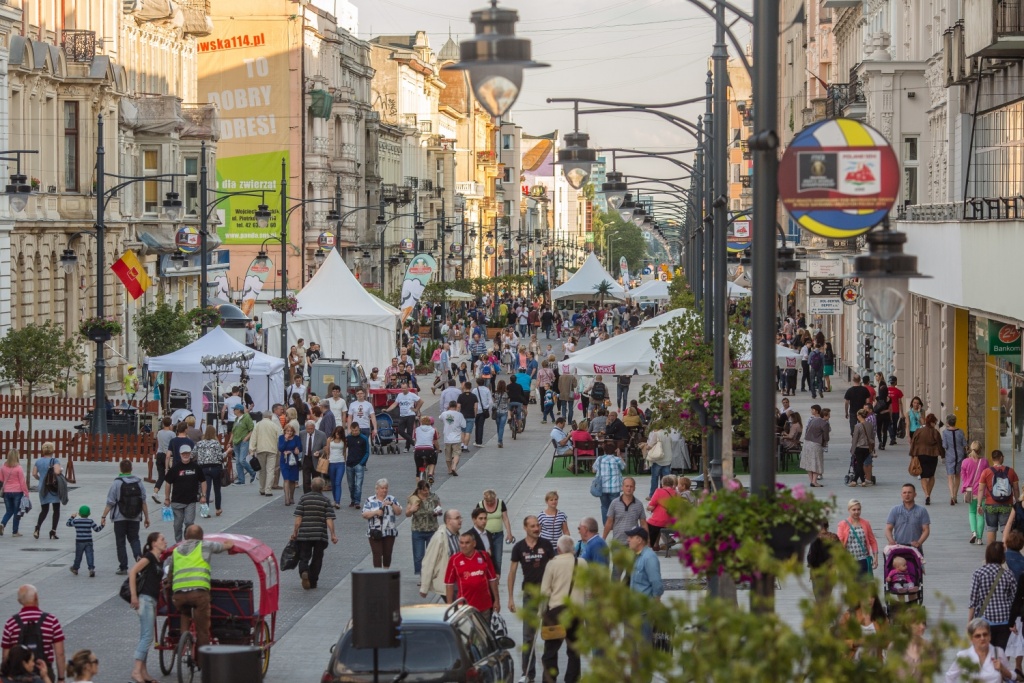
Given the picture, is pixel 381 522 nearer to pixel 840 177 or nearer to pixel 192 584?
pixel 192 584

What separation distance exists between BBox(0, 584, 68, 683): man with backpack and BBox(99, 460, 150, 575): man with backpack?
6215mm

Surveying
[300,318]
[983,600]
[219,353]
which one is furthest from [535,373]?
[983,600]

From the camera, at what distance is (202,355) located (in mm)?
35188

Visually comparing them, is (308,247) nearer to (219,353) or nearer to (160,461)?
(219,353)

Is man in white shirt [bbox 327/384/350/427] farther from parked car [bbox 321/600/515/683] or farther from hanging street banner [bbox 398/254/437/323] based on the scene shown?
hanging street banner [bbox 398/254/437/323]

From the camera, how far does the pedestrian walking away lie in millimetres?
19312

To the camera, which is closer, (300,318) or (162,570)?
(162,570)

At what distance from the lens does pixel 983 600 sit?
14.4 m

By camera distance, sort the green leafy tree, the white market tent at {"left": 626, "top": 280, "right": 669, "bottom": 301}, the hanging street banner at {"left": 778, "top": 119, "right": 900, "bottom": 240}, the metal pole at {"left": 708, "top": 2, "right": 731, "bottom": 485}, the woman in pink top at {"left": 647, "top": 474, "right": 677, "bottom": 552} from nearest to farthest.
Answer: the hanging street banner at {"left": 778, "top": 119, "right": 900, "bottom": 240} < the woman in pink top at {"left": 647, "top": 474, "right": 677, "bottom": 552} < the metal pole at {"left": 708, "top": 2, "right": 731, "bottom": 485} < the green leafy tree < the white market tent at {"left": 626, "top": 280, "right": 669, "bottom": 301}

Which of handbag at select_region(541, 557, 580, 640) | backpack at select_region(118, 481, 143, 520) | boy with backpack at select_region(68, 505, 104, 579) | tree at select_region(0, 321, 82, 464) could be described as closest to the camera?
handbag at select_region(541, 557, 580, 640)

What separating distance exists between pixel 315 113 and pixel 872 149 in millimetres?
74645

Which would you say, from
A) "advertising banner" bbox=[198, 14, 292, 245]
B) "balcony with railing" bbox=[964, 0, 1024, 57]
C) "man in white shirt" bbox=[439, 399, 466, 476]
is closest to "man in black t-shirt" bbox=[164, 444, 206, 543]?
"man in white shirt" bbox=[439, 399, 466, 476]

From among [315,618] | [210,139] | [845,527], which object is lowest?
[315,618]

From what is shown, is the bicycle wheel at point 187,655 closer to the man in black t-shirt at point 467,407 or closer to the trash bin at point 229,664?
the trash bin at point 229,664
